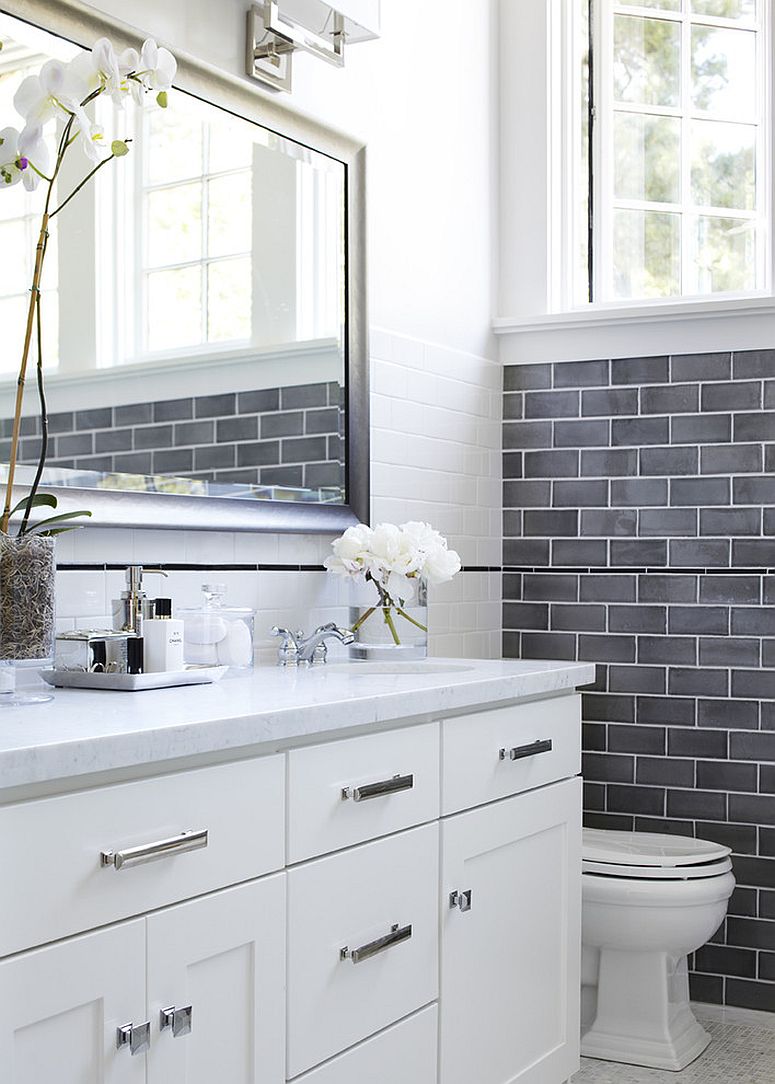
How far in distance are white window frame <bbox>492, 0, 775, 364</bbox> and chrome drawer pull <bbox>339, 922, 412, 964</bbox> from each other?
1.87 meters

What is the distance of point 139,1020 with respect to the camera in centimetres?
147

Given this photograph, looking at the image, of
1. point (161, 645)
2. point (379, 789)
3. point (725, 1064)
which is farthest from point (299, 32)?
point (725, 1064)

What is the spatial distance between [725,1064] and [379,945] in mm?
1387

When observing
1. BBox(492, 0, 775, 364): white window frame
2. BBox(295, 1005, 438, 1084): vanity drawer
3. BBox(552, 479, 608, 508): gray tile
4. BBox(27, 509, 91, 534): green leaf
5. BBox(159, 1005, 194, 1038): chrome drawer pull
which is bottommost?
BBox(295, 1005, 438, 1084): vanity drawer

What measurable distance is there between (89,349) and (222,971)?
107 centimetres

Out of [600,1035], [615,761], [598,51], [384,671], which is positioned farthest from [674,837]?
[598,51]

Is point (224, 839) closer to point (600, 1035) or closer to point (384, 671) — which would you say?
point (384, 671)

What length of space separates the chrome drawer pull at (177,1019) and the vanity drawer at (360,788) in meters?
0.26

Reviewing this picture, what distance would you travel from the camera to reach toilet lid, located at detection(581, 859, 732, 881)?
2.91 meters

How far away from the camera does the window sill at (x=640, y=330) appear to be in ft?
10.7

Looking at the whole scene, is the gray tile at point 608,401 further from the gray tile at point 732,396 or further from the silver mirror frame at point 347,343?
the silver mirror frame at point 347,343

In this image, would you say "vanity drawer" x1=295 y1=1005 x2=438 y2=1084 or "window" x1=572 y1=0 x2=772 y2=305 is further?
"window" x1=572 y1=0 x2=772 y2=305

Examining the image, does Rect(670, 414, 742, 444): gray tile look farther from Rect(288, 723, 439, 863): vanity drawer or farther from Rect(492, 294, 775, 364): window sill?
Rect(288, 723, 439, 863): vanity drawer

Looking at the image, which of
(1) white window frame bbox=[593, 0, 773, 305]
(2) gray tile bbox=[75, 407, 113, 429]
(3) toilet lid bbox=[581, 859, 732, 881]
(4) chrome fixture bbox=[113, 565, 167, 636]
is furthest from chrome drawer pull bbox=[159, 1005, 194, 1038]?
(1) white window frame bbox=[593, 0, 773, 305]
